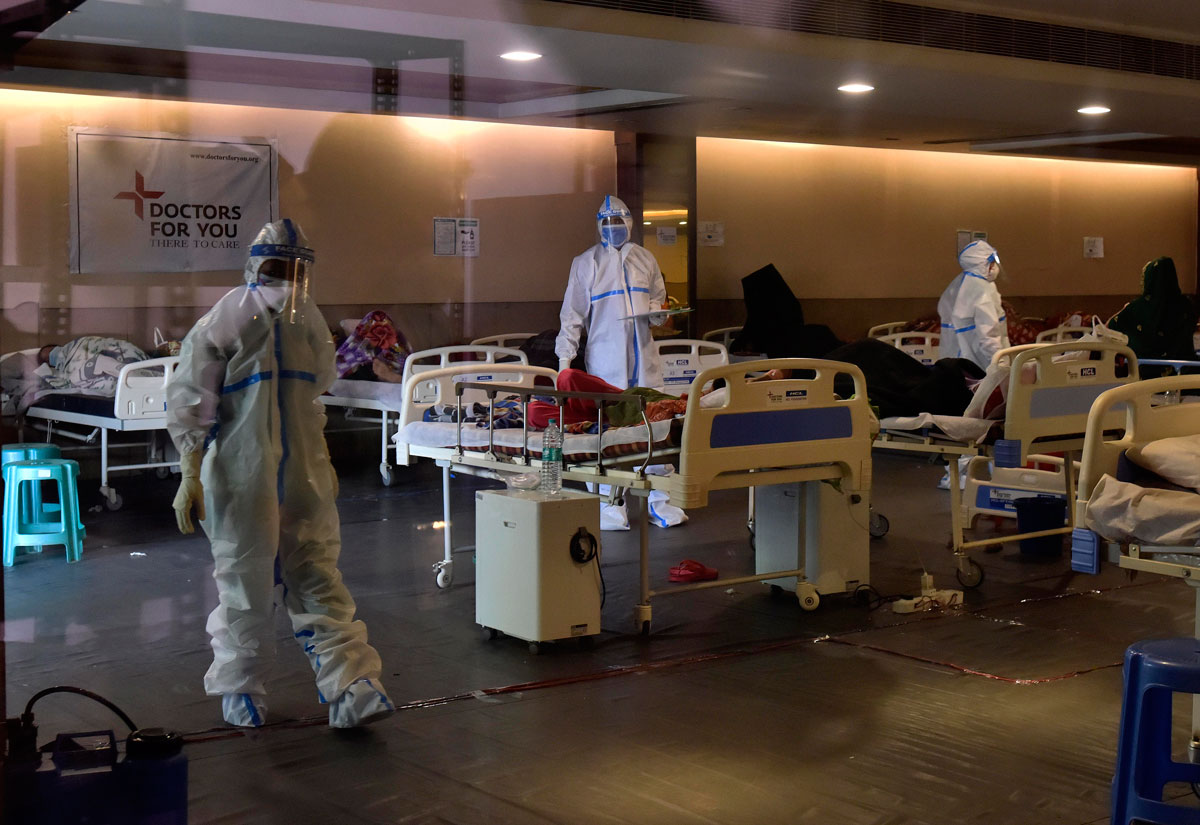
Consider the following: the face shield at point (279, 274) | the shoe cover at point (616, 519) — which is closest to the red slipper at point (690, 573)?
the shoe cover at point (616, 519)

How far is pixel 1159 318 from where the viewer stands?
8.55 m

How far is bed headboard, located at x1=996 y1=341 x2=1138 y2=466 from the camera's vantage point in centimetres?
500

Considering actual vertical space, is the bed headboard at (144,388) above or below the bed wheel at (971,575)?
above

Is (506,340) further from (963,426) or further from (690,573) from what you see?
(963,426)

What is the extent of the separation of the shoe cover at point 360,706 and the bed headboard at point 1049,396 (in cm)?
263

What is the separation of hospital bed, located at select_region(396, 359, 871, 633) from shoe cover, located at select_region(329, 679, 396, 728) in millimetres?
1197

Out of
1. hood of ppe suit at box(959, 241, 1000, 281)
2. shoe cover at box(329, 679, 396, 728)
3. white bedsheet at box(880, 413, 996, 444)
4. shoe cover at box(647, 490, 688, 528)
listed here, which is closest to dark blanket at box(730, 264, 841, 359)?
hood of ppe suit at box(959, 241, 1000, 281)

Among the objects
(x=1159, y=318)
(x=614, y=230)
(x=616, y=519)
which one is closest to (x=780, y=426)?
(x=616, y=519)

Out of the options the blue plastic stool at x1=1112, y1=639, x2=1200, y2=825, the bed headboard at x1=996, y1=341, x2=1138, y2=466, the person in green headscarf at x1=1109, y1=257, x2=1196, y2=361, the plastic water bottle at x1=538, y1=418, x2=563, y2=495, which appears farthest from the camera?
the person in green headscarf at x1=1109, y1=257, x2=1196, y2=361

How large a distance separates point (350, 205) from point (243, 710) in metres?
2.54

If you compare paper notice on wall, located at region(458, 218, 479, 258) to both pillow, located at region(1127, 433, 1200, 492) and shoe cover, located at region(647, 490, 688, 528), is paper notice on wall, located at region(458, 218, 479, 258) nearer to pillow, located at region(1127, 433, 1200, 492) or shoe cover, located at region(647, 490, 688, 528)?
shoe cover, located at region(647, 490, 688, 528)

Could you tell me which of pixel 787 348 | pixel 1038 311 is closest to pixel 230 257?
pixel 787 348

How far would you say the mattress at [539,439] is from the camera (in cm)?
A: 437

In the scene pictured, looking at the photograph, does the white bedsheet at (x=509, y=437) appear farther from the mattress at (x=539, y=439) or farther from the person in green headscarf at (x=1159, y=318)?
the person in green headscarf at (x=1159, y=318)
